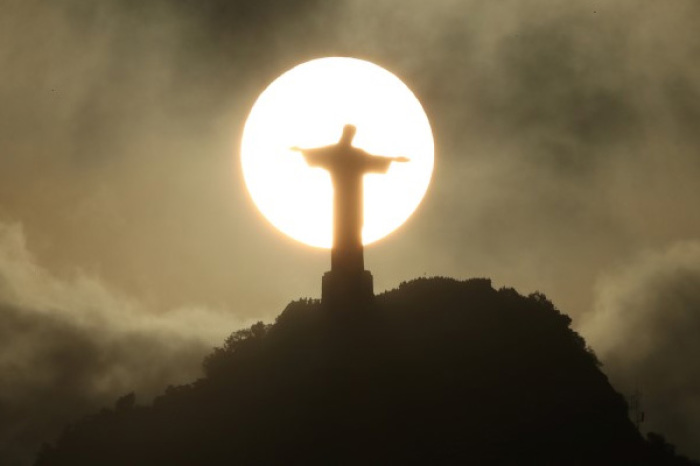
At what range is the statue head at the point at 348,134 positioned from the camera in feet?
175

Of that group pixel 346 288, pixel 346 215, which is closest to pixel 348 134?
pixel 346 215

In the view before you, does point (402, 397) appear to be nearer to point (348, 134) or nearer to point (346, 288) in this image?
point (346, 288)

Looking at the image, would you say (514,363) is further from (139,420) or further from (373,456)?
(139,420)

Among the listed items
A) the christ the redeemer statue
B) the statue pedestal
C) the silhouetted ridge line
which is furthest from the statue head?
the silhouetted ridge line

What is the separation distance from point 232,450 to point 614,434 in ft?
77.9

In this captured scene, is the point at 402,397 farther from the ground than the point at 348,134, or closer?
closer

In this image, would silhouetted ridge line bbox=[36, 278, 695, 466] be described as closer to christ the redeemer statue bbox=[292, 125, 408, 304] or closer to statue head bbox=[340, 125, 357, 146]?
christ the redeemer statue bbox=[292, 125, 408, 304]

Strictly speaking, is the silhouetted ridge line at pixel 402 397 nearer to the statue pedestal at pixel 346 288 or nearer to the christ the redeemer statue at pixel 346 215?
the statue pedestal at pixel 346 288

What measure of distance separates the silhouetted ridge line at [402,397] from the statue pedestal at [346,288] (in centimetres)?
97

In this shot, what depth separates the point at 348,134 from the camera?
53406mm

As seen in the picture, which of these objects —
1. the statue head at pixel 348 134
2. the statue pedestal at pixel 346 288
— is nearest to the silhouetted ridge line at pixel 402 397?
the statue pedestal at pixel 346 288

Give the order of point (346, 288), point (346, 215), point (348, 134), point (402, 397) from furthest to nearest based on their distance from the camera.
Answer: point (402, 397) < point (346, 288) < point (346, 215) < point (348, 134)

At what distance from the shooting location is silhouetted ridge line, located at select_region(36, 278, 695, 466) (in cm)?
5694

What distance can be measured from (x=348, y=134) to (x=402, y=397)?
52.9ft
